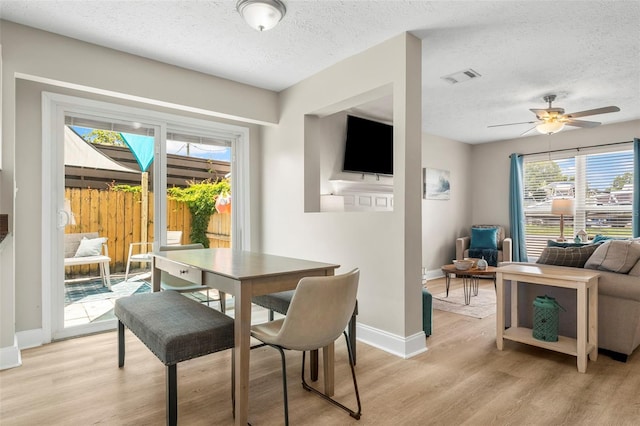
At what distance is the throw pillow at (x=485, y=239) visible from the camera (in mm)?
6223

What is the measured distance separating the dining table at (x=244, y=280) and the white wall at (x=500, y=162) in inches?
221

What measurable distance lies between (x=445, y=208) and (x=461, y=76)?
3307mm

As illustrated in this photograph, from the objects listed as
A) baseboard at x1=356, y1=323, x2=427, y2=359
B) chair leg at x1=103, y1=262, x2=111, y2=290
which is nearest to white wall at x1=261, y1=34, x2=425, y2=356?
baseboard at x1=356, y1=323, x2=427, y2=359

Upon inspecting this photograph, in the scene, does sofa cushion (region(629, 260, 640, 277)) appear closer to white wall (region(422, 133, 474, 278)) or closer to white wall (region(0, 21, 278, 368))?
white wall (region(422, 133, 474, 278))

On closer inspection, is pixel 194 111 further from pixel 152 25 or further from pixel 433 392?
pixel 433 392

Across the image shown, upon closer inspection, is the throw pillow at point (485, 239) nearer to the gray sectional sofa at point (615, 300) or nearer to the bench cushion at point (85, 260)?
the gray sectional sofa at point (615, 300)

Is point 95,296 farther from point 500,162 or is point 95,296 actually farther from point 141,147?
point 500,162

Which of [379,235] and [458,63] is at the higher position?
[458,63]

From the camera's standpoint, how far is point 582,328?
2445mm

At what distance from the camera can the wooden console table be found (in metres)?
2.45

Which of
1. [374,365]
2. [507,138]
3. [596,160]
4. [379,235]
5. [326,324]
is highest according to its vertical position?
[507,138]

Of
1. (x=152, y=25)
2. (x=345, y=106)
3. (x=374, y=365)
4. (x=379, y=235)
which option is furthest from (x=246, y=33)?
(x=374, y=365)

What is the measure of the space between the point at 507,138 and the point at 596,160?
1397 millimetres

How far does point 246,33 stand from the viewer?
2.85 meters
